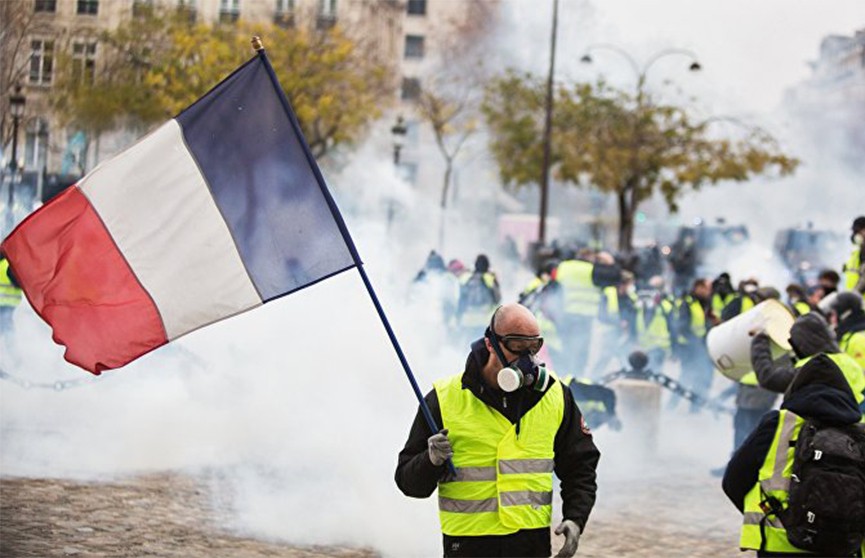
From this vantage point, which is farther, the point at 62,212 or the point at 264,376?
the point at 264,376

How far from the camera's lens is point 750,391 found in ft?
34.3

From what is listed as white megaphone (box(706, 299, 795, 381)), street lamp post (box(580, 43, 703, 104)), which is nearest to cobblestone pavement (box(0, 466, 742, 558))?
white megaphone (box(706, 299, 795, 381))

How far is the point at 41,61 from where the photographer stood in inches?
469

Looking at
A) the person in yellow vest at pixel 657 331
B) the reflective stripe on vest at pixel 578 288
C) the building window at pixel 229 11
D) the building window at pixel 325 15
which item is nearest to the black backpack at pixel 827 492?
the reflective stripe on vest at pixel 578 288

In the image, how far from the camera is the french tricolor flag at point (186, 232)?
515 centimetres

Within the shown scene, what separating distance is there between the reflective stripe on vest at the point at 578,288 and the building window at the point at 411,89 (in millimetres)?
26951

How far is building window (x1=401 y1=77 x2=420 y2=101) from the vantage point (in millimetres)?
40062

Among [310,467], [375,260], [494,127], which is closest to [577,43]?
[494,127]

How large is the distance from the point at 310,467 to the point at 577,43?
31.1 m

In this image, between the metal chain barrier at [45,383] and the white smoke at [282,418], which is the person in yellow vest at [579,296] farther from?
the metal chain barrier at [45,383]

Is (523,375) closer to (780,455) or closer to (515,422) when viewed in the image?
(515,422)

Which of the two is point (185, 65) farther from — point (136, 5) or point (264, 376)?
point (264, 376)

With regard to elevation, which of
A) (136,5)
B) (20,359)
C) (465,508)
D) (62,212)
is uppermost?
(136,5)

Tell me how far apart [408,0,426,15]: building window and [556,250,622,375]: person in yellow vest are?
23.9 metres
